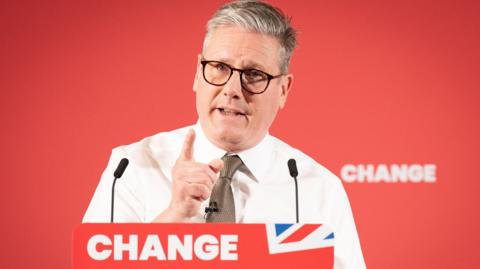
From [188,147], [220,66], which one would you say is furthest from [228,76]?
[188,147]

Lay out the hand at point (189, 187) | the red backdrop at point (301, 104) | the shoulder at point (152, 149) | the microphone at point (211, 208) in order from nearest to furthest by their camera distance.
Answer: the hand at point (189, 187)
the microphone at point (211, 208)
the shoulder at point (152, 149)
the red backdrop at point (301, 104)

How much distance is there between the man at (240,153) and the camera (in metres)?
1.73

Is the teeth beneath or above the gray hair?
beneath

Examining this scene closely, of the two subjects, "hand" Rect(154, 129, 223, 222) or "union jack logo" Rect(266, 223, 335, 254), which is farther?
"hand" Rect(154, 129, 223, 222)

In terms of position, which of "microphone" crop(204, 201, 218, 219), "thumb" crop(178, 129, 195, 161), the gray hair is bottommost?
"microphone" crop(204, 201, 218, 219)

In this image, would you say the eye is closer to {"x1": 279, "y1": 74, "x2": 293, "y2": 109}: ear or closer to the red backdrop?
{"x1": 279, "y1": 74, "x2": 293, "y2": 109}: ear

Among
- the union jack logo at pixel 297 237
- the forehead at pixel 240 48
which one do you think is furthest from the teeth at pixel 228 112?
the union jack logo at pixel 297 237

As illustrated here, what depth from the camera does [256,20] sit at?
1.77 m

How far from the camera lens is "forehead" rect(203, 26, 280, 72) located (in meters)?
1.73

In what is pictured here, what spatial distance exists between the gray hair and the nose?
0.46ft

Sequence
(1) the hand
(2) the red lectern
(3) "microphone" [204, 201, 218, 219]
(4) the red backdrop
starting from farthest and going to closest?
(4) the red backdrop, (3) "microphone" [204, 201, 218, 219], (1) the hand, (2) the red lectern

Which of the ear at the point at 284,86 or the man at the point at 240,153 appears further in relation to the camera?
the ear at the point at 284,86

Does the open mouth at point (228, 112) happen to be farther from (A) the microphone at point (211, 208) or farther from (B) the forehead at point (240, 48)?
(A) the microphone at point (211, 208)

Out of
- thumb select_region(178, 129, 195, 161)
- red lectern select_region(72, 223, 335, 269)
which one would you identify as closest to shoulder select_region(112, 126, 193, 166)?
thumb select_region(178, 129, 195, 161)
